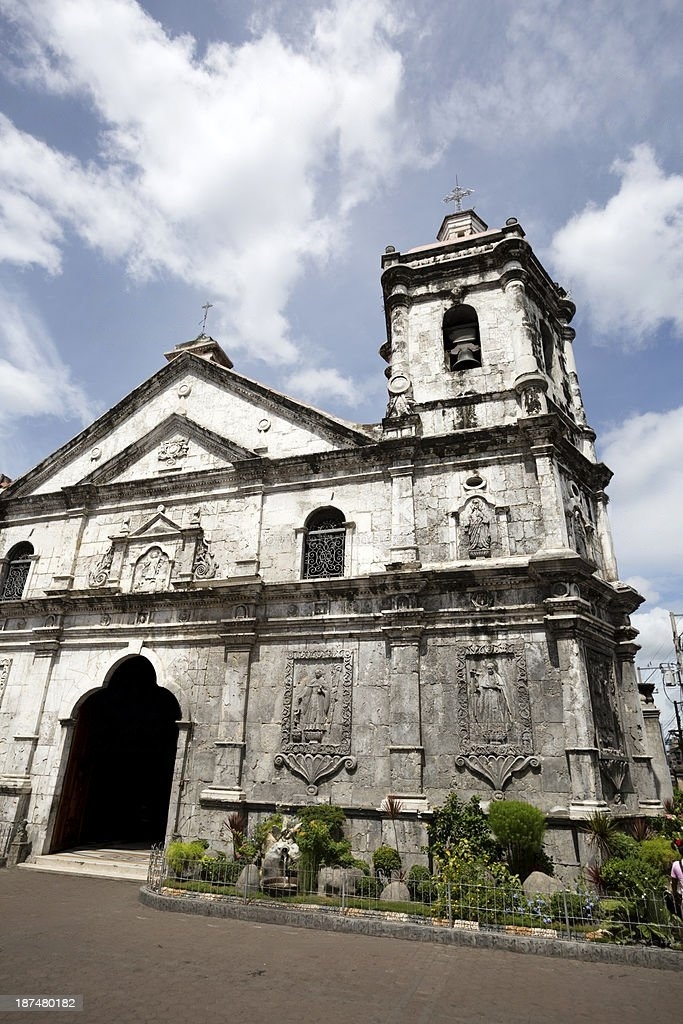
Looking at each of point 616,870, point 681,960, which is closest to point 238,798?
point 616,870

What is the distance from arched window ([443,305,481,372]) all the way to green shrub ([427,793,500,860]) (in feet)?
33.3

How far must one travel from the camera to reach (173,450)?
17547 mm

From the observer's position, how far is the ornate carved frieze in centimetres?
1145

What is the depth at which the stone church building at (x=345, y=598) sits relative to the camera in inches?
473

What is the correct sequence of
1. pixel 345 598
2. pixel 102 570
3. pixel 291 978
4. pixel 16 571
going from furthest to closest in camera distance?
1. pixel 16 571
2. pixel 102 570
3. pixel 345 598
4. pixel 291 978

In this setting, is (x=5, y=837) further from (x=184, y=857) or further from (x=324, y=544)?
(x=324, y=544)

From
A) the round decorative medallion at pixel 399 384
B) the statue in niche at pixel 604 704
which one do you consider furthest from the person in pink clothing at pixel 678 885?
the round decorative medallion at pixel 399 384

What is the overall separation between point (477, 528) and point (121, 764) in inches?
465

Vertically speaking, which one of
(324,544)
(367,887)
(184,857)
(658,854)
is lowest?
(367,887)

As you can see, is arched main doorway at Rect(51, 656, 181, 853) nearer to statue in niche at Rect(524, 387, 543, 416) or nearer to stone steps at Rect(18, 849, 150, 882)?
stone steps at Rect(18, 849, 150, 882)

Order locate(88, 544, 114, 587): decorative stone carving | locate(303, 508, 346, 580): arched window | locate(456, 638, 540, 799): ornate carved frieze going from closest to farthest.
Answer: locate(456, 638, 540, 799): ornate carved frieze, locate(303, 508, 346, 580): arched window, locate(88, 544, 114, 587): decorative stone carving

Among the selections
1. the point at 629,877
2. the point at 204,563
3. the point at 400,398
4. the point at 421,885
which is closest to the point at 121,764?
the point at 204,563

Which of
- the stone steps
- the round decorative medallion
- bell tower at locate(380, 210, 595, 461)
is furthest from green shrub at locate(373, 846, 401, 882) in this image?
the round decorative medallion

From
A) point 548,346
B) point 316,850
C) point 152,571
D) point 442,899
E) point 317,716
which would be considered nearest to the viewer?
point 442,899
